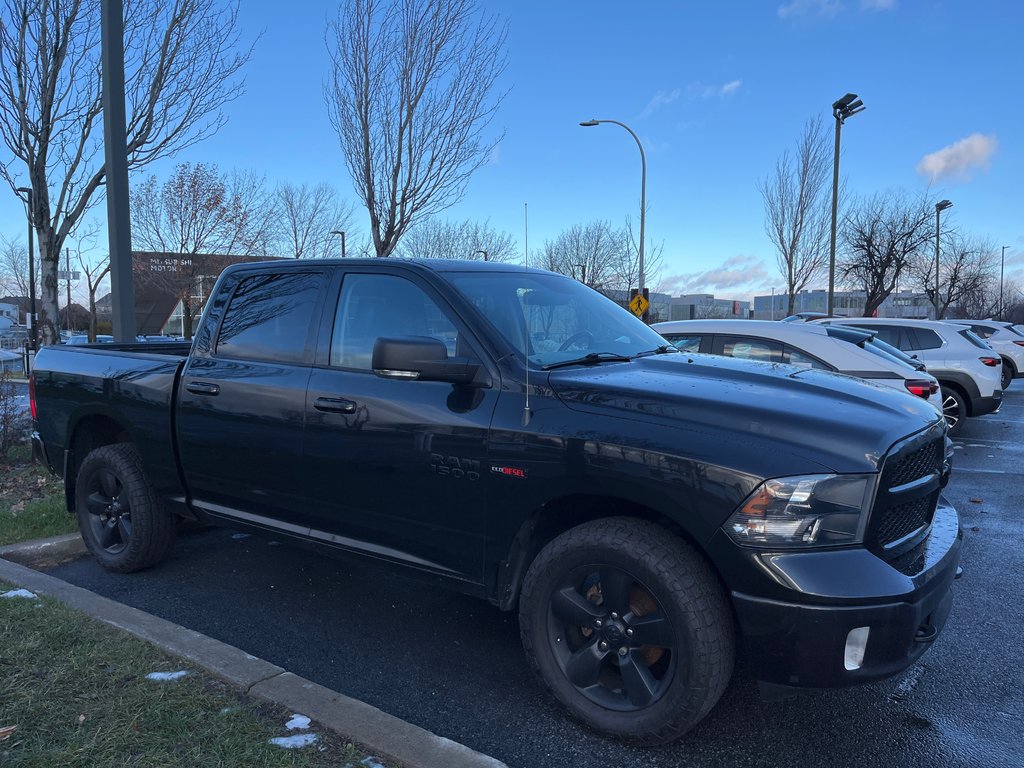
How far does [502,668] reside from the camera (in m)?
3.55

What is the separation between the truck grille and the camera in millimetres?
2588

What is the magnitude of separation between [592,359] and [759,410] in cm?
94

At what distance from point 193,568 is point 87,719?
2.27 m

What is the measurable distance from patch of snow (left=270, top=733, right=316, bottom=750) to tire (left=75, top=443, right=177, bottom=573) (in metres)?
2.38

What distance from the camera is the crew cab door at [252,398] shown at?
379 centimetres

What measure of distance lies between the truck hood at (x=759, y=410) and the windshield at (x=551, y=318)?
0.25 metres

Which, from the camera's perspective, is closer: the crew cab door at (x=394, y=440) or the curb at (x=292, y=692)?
the curb at (x=292, y=692)

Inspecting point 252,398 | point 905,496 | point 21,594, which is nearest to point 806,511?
point 905,496

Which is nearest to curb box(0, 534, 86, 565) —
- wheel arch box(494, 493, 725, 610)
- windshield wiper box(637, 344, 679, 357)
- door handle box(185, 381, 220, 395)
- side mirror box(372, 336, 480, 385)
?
door handle box(185, 381, 220, 395)

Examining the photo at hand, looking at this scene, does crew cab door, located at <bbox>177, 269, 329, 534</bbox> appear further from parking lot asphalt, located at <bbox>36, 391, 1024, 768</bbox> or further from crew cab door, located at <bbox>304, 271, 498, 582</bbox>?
parking lot asphalt, located at <bbox>36, 391, 1024, 768</bbox>

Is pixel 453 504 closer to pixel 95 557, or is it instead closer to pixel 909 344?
pixel 95 557

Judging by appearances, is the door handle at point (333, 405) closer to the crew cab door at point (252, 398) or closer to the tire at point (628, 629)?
the crew cab door at point (252, 398)

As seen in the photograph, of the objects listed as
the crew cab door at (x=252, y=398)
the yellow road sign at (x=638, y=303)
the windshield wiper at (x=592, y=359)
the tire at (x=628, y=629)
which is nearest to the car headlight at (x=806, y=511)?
the tire at (x=628, y=629)

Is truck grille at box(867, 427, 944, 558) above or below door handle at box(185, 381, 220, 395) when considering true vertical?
below
